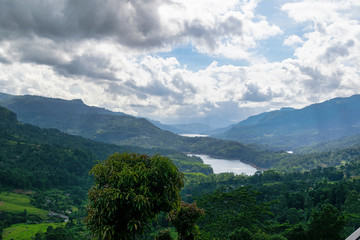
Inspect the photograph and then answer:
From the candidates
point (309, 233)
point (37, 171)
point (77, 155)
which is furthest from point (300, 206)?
point (77, 155)

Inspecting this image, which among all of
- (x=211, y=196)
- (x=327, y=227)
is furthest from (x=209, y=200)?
(x=327, y=227)

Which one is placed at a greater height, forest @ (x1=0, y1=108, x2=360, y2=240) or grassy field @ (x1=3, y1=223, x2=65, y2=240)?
forest @ (x1=0, y1=108, x2=360, y2=240)

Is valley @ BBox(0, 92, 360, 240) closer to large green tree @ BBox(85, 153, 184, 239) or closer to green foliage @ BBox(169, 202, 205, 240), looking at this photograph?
large green tree @ BBox(85, 153, 184, 239)

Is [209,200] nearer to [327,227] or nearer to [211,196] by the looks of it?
[211,196]

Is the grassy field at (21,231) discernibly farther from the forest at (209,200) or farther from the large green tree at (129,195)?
the large green tree at (129,195)

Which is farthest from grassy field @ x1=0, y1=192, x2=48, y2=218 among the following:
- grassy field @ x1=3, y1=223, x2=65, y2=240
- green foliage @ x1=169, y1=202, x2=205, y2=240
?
green foliage @ x1=169, y1=202, x2=205, y2=240

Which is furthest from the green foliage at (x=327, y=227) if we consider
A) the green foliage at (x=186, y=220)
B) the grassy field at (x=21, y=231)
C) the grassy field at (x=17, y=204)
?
the grassy field at (x=17, y=204)
